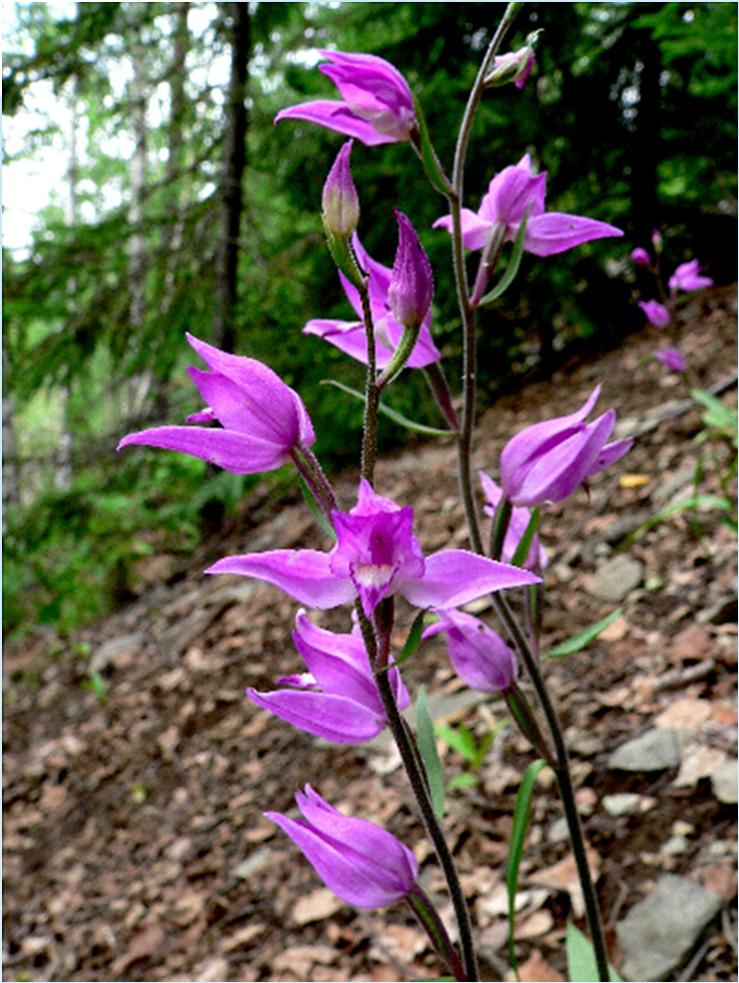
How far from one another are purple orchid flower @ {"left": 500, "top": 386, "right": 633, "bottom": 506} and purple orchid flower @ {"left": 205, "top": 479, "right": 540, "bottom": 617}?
0.98ft

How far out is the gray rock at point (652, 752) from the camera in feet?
6.28

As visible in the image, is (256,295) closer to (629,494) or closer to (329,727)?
(629,494)

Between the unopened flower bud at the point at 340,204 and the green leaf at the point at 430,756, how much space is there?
1.62ft

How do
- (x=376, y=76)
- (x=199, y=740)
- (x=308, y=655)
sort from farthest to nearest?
(x=199, y=740), (x=376, y=76), (x=308, y=655)

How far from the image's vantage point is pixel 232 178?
15.2 ft

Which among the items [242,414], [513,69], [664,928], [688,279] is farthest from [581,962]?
[688,279]

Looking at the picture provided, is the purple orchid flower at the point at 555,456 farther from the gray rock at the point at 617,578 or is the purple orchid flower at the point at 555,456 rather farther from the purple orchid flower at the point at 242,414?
the gray rock at the point at 617,578

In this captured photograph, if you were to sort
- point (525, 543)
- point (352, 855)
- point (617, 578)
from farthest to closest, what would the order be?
point (617, 578)
point (525, 543)
point (352, 855)

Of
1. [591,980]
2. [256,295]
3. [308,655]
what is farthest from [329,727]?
[256,295]

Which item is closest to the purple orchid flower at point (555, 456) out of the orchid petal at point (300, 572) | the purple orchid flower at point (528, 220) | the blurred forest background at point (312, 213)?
the purple orchid flower at point (528, 220)

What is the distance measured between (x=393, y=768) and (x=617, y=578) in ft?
3.05

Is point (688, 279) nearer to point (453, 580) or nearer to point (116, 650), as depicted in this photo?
point (453, 580)

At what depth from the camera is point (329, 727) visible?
0.82 meters

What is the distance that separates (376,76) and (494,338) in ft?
13.3
